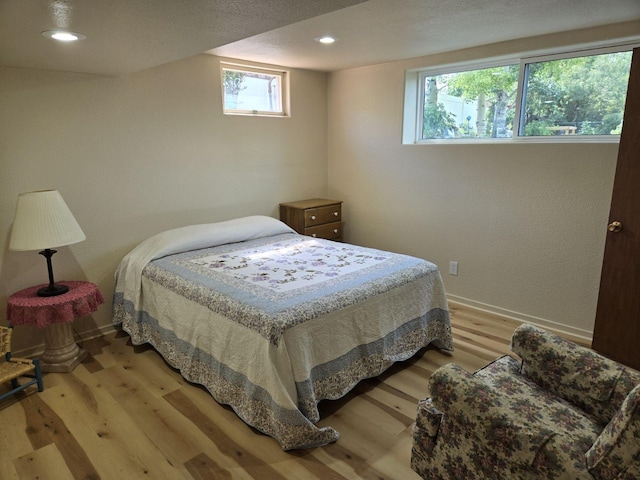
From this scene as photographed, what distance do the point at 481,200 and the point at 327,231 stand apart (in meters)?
1.52

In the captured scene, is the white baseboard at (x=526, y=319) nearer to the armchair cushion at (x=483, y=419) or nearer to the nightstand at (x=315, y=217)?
the nightstand at (x=315, y=217)

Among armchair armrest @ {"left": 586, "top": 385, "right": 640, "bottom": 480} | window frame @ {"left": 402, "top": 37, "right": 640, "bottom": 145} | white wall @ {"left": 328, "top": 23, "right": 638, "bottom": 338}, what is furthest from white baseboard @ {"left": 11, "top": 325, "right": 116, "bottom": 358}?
armchair armrest @ {"left": 586, "top": 385, "right": 640, "bottom": 480}

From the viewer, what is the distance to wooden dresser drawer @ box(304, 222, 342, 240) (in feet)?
13.5

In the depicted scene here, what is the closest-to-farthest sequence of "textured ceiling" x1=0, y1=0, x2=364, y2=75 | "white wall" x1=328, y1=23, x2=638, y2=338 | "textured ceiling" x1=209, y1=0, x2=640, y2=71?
1. "textured ceiling" x1=0, y1=0, x2=364, y2=75
2. "textured ceiling" x1=209, y1=0, x2=640, y2=71
3. "white wall" x1=328, y1=23, x2=638, y2=338

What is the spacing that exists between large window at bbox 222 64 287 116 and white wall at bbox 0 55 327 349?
0.41 ft

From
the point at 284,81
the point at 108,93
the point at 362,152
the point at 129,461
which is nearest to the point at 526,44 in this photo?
the point at 362,152

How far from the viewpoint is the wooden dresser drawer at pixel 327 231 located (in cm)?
411

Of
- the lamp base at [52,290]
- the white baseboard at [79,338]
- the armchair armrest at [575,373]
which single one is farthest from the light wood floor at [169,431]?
the armchair armrest at [575,373]

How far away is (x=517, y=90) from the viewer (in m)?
3.21

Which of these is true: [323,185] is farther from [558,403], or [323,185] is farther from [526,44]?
[558,403]

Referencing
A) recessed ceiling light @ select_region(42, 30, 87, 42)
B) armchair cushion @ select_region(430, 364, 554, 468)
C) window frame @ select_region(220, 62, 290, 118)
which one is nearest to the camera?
armchair cushion @ select_region(430, 364, 554, 468)

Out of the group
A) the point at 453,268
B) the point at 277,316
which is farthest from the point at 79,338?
the point at 453,268

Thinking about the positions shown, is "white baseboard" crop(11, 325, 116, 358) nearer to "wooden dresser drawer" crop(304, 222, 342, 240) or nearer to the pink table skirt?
the pink table skirt

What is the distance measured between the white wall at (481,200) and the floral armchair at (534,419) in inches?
58.7
